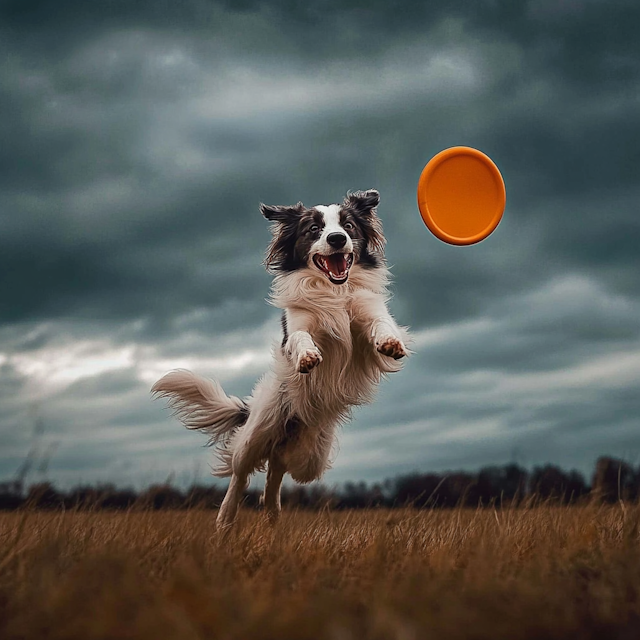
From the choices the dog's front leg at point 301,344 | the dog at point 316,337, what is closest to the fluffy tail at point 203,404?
the dog at point 316,337

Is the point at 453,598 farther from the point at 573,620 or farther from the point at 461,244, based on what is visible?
the point at 461,244

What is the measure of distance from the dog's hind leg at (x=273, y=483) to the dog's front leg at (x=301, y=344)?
146cm

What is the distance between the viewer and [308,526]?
596 cm

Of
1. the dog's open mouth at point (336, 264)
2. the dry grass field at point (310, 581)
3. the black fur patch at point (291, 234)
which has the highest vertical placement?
the black fur patch at point (291, 234)

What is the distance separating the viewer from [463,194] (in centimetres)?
802

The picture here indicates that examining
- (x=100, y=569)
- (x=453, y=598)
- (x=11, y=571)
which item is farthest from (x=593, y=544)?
(x=11, y=571)

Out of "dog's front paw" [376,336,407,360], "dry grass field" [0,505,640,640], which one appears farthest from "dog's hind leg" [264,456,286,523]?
"dog's front paw" [376,336,407,360]

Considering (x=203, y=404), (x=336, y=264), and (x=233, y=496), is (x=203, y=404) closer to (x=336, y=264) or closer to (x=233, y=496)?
(x=233, y=496)

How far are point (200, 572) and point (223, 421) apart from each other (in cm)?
536

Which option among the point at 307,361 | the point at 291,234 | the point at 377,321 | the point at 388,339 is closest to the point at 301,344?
the point at 307,361

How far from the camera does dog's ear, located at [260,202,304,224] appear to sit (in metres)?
7.89

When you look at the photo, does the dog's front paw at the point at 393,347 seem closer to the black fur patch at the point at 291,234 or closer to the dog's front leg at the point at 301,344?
the dog's front leg at the point at 301,344

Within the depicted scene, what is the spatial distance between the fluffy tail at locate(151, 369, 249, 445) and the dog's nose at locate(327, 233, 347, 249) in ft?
8.91

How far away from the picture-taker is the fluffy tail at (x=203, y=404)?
8836mm
